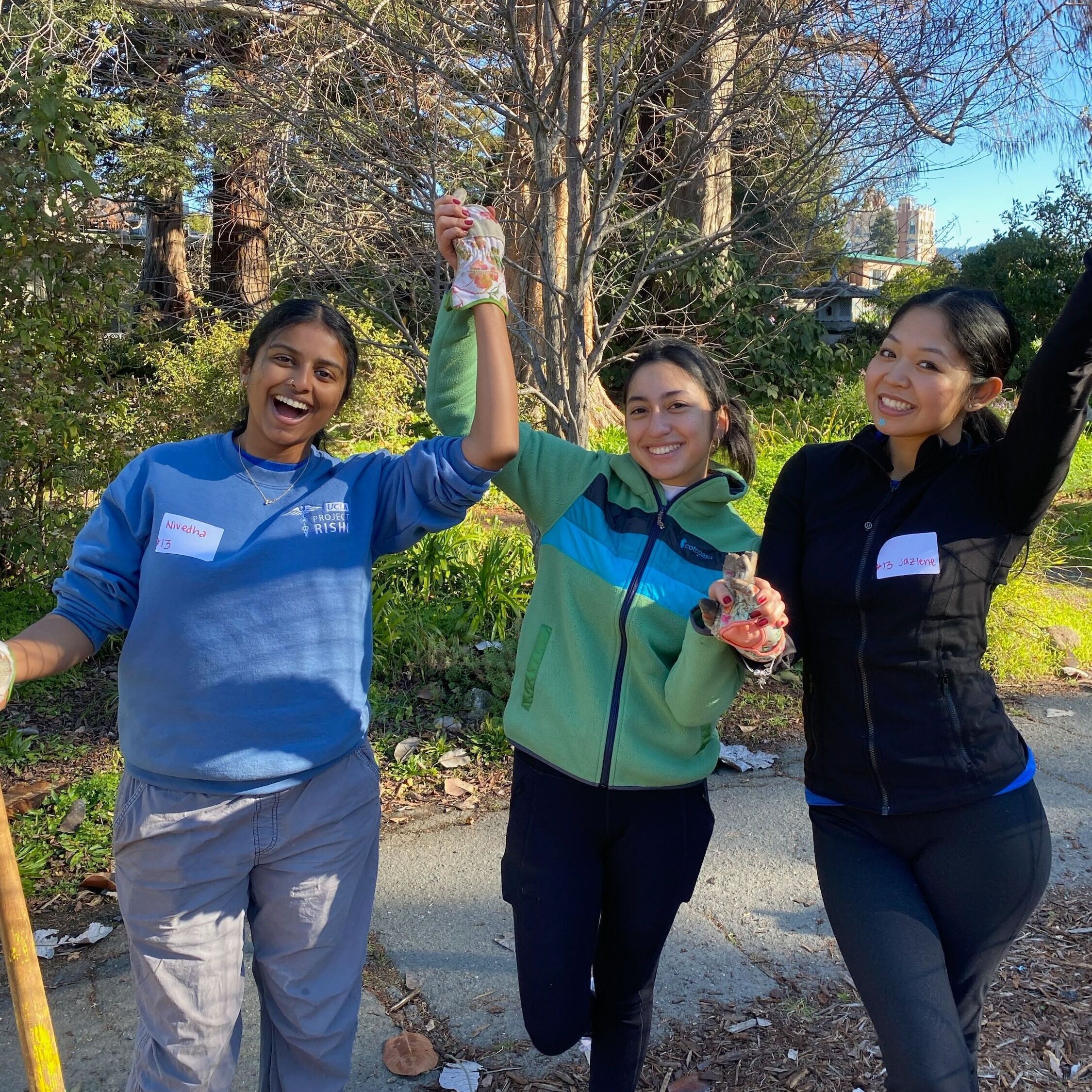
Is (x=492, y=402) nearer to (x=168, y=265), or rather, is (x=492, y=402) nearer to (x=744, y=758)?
(x=744, y=758)

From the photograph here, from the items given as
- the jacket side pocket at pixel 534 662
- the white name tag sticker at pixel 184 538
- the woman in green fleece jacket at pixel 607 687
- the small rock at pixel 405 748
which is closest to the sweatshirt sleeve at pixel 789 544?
the woman in green fleece jacket at pixel 607 687

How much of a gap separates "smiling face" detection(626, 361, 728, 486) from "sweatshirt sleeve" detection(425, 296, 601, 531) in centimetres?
14

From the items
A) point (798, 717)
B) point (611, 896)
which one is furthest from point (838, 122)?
point (611, 896)

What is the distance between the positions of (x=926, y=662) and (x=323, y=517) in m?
1.25

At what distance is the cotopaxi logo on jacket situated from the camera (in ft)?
6.63

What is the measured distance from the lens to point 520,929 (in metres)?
2.28

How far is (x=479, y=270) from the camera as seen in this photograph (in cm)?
212

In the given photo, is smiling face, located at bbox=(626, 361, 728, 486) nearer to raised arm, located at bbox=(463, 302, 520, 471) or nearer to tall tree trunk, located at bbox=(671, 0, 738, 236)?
raised arm, located at bbox=(463, 302, 520, 471)

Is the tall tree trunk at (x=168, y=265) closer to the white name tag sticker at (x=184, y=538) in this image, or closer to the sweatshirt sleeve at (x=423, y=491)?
the sweatshirt sleeve at (x=423, y=491)

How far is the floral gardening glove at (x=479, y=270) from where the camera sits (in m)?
2.12

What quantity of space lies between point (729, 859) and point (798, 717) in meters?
1.38

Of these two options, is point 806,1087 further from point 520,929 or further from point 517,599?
point 517,599

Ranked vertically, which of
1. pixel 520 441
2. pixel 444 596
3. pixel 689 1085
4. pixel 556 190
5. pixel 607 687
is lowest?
pixel 689 1085

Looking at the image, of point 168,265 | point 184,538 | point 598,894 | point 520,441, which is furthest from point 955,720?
point 168,265
